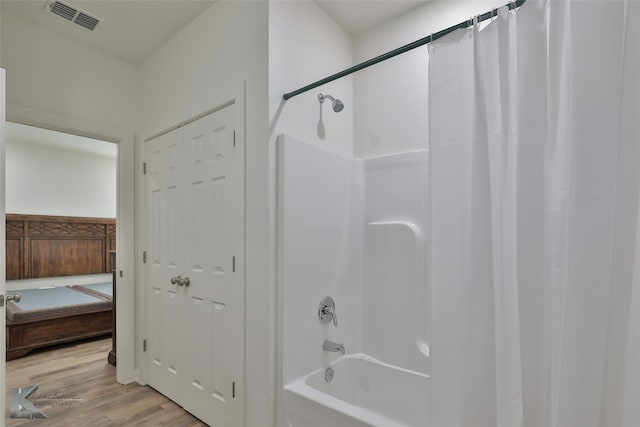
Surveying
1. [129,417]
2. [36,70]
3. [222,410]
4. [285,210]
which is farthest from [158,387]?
[36,70]

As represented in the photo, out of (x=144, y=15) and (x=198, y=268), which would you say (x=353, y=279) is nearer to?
(x=198, y=268)

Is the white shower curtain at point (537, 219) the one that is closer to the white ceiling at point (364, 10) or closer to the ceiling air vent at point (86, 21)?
the white ceiling at point (364, 10)

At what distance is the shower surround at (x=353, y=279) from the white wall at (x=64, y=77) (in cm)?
177

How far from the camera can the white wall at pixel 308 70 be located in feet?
6.11

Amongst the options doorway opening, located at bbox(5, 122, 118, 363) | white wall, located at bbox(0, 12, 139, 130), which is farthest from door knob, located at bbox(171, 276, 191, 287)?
doorway opening, located at bbox(5, 122, 118, 363)

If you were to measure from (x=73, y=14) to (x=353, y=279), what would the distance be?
257 cm

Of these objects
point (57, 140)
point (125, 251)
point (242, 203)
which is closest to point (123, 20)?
point (242, 203)

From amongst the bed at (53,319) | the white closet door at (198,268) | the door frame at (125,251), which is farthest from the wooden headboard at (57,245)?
the white closet door at (198,268)

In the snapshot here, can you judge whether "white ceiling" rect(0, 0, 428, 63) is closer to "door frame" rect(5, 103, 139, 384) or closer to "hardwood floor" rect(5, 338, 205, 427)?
"door frame" rect(5, 103, 139, 384)

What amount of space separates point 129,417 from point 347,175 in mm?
2142

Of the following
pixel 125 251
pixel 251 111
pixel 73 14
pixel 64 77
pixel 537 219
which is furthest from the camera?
pixel 125 251

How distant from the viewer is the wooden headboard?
183 inches

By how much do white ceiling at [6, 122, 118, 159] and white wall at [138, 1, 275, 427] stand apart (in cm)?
284

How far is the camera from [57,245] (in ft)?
16.6
